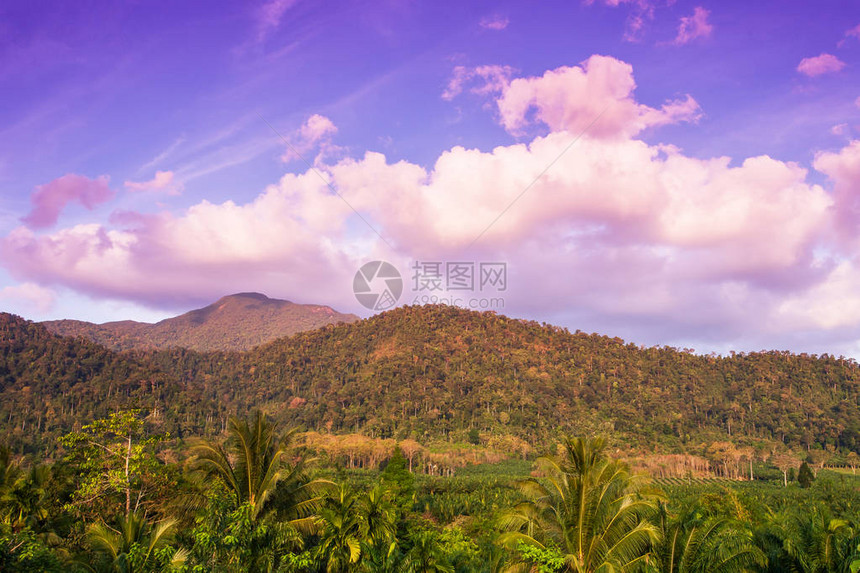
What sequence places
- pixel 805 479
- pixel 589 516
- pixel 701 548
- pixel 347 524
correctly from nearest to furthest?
pixel 589 516 < pixel 701 548 < pixel 347 524 < pixel 805 479

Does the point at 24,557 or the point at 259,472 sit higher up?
the point at 259,472

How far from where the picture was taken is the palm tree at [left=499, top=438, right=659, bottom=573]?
17.3 meters

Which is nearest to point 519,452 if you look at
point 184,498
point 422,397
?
point 422,397

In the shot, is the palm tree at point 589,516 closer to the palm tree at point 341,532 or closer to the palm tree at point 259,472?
the palm tree at point 341,532

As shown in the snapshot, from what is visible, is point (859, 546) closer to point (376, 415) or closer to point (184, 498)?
point (184, 498)

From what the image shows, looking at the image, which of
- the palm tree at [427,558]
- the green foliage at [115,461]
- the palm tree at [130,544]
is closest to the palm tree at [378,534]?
the palm tree at [427,558]

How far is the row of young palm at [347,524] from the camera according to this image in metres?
15.5

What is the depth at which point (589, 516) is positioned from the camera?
695 inches

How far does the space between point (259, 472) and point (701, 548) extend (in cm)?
1618

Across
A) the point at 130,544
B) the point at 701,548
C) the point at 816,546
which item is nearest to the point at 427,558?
the point at 701,548

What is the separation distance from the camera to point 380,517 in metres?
21.9

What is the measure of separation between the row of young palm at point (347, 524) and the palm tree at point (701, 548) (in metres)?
0.04

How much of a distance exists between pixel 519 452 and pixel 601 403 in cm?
5989

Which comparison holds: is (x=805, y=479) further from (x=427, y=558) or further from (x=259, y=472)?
(x=259, y=472)
